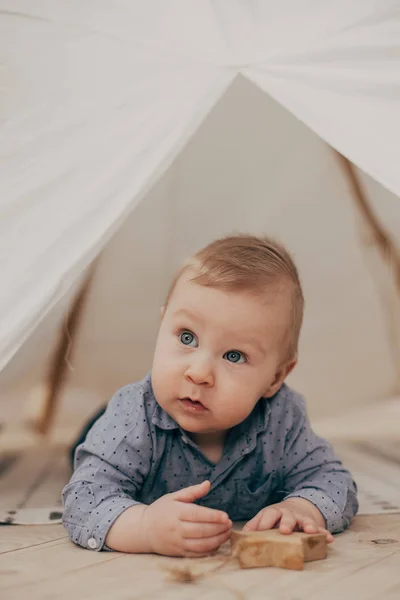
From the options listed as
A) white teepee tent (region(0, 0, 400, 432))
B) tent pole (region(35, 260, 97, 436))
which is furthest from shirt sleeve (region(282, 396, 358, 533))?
tent pole (region(35, 260, 97, 436))

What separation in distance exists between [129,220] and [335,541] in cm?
136

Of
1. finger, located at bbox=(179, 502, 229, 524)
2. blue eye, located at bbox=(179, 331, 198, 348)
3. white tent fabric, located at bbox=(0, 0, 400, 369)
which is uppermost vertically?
white tent fabric, located at bbox=(0, 0, 400, 369)

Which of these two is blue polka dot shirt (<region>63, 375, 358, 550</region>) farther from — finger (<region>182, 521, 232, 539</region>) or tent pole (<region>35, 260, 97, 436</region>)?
tent pole (<region>35, 260, 97, 436</region>)

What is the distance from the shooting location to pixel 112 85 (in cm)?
140

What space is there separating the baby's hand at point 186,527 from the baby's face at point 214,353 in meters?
0.15

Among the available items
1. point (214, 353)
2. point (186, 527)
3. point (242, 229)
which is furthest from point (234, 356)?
point (242, 229)

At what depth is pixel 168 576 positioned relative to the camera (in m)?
1.10

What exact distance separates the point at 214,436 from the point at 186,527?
0.28m

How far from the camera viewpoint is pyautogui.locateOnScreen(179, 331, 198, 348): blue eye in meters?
1.33

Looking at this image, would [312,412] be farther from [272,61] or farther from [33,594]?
[33,594]

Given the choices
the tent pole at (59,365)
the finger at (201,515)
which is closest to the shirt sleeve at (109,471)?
the finger at (201,515)

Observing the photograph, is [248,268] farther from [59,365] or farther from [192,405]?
[59,365]

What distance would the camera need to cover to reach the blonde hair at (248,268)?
1329mm

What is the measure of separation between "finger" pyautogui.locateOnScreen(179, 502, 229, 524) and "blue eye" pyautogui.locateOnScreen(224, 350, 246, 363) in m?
0.25
